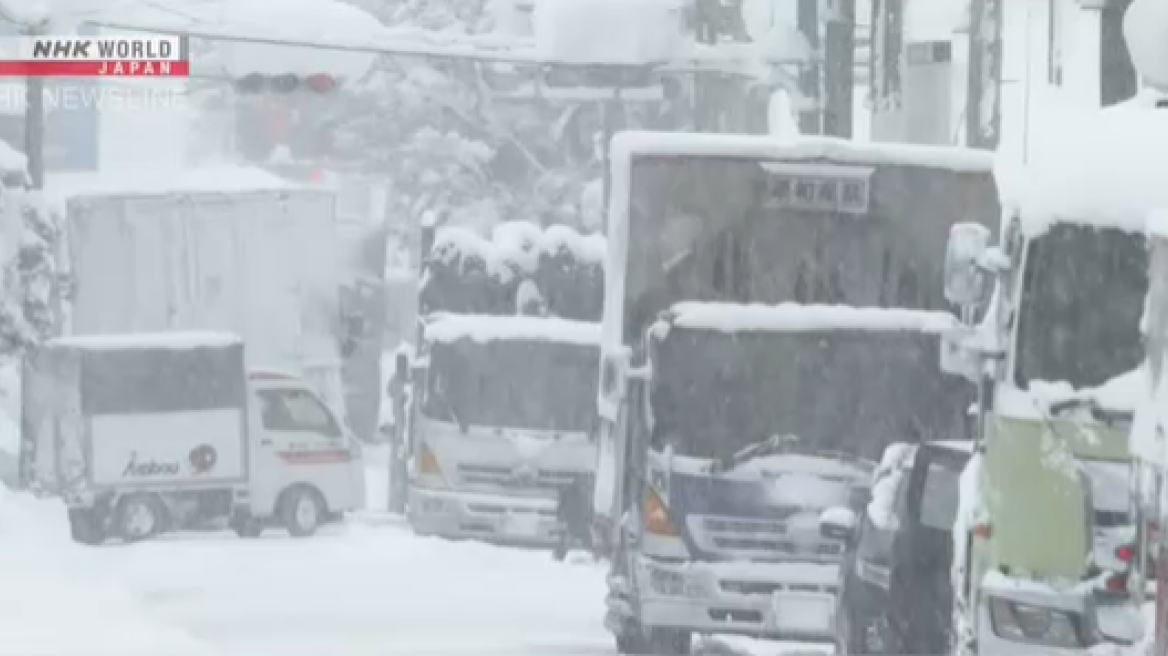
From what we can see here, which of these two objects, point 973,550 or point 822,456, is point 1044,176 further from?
point 822,456

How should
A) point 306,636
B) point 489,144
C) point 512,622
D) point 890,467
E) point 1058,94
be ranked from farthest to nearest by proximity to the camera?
point 489,144 < point 1058,94 < point 512,622 < point 306,636 < point 890,467

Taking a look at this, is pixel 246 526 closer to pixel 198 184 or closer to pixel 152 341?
pixel 152 341

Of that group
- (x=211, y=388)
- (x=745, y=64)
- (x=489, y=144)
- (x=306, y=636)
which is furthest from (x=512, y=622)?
(x=489, y=144)

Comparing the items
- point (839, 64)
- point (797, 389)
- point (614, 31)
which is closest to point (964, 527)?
point (797, 389)

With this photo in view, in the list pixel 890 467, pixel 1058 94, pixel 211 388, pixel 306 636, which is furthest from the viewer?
pixel 211 388

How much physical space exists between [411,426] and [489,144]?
25.9 meters

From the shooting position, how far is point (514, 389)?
94.0ft

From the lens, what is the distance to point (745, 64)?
37000mm

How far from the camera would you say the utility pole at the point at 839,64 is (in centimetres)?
2578

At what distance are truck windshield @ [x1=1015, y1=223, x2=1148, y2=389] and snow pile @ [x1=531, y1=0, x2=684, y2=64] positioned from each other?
25.7m

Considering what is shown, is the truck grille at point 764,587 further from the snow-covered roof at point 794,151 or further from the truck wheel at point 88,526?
the truck wheel at point 88,526

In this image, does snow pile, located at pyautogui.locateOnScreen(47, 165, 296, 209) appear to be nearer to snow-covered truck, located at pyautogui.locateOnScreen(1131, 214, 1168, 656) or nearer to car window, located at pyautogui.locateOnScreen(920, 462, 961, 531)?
car window, located at pyautogui.locateOnScreen(920, 462, 961, 531)

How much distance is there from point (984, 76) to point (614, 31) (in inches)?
403

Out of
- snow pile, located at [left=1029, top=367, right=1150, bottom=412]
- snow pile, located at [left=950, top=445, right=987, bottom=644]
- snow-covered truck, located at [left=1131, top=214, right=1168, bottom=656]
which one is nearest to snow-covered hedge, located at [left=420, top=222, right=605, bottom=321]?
snow pile, located at [left=950, top=445, right=987, bottom=644]
